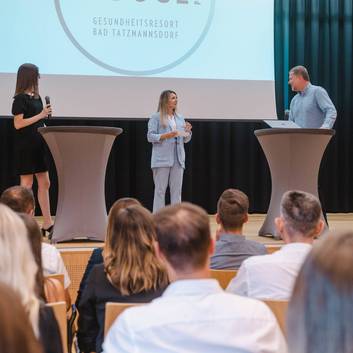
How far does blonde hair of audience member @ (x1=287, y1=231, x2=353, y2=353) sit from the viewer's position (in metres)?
0.78

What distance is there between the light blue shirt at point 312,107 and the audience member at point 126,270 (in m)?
3.02

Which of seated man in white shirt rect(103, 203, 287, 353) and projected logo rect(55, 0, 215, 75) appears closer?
seated man in white shirt rect(103, 203, 287, 353)

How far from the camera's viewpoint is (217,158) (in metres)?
6.57

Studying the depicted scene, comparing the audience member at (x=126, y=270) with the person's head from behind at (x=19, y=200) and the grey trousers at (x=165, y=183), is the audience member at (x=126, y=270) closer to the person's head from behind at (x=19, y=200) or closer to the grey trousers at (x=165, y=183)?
the person's head from behind at (x=19, y=200)

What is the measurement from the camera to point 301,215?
2.05 meters

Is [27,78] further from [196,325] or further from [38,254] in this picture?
[196,325]

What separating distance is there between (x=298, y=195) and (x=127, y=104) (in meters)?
3.60

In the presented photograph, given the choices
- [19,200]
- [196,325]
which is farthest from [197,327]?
[19,200]

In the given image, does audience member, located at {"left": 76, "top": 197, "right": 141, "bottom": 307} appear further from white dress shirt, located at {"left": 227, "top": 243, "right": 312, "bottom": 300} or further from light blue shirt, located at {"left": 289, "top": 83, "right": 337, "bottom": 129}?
light blue shirt, located at {"left": 289, "top": 83, "right": 337, "bottom": 129}

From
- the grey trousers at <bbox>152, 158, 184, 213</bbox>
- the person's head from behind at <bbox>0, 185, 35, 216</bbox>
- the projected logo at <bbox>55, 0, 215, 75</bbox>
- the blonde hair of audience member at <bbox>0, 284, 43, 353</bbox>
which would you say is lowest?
the grey trousers at <bbox>152, 158, 184, 213</bbox>

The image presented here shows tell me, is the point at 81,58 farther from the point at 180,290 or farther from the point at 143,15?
the point at 180,290

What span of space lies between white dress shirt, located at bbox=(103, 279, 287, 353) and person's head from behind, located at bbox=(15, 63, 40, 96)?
2.99m

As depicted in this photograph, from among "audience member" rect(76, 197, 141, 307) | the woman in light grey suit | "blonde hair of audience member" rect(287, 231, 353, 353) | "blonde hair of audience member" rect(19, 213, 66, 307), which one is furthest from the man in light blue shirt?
"blonde hair of audience member" rect(287, 231, 353, 353)

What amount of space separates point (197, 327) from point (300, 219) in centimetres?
99
